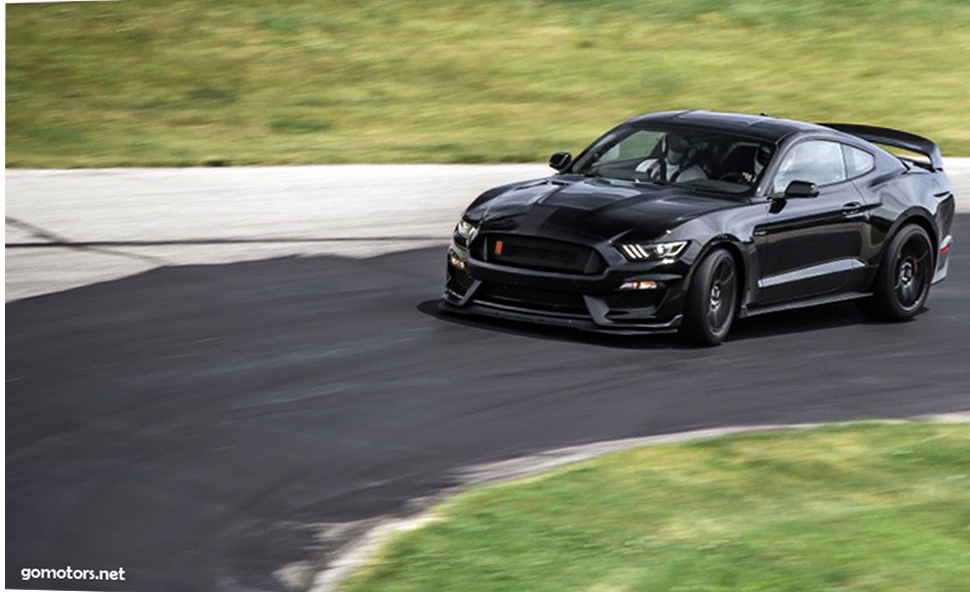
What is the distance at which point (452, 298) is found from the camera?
36.7ft

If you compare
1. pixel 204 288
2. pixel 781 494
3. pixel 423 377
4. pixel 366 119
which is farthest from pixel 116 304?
pixel 781 494

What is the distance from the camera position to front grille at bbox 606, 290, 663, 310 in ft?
34.7

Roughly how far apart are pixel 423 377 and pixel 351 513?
6.08ft

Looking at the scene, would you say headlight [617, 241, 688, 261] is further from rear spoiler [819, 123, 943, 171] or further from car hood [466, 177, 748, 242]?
rear spoiler [819, 123, 943, 171]

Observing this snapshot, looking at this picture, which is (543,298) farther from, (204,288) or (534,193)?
(204,288)

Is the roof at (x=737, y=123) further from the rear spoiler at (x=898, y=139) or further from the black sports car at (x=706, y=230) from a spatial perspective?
the rear spoiler at (x=898, y=139)

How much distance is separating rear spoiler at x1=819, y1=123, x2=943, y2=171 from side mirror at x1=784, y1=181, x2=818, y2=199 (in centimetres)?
103

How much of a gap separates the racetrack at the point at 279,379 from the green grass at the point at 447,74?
0.62 m

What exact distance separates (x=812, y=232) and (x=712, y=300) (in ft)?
2.83

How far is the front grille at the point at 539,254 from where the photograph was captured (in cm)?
1057

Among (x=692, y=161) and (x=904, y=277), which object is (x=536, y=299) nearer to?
(x=692, y=161)

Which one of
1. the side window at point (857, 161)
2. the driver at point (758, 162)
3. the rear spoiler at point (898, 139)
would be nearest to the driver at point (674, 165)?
the driver at point (758, 162)

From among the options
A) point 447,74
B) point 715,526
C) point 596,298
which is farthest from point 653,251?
point 447,74

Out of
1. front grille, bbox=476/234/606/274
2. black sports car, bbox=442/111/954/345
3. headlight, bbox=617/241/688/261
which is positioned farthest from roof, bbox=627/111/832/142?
front grille, bbox=476/234/606/274
